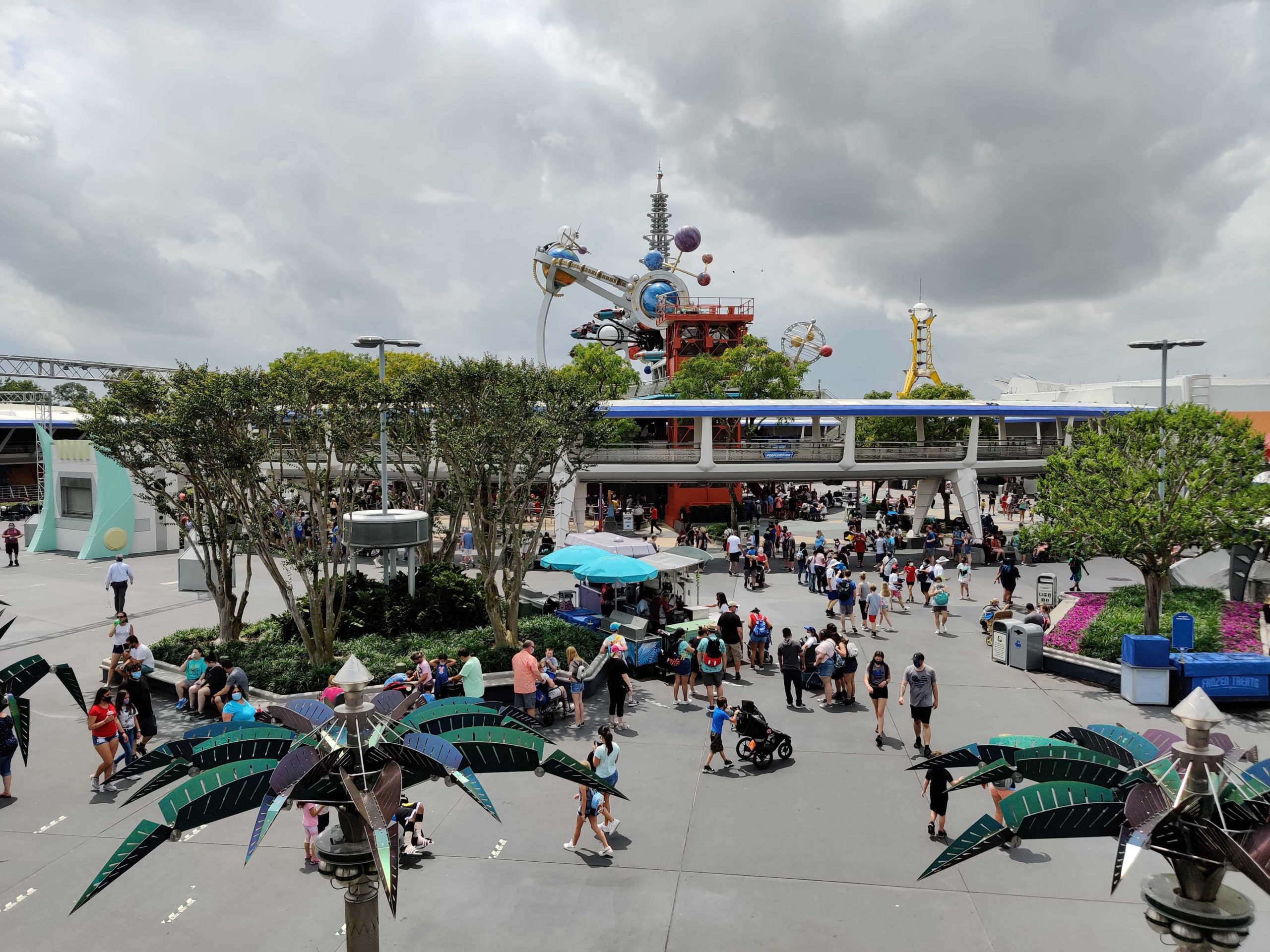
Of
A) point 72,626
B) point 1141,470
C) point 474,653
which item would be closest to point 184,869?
point 474,653

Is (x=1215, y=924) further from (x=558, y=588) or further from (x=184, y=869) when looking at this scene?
(x=558, y=588)

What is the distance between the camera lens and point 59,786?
32.5 feet

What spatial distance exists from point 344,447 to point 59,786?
741 centimetres

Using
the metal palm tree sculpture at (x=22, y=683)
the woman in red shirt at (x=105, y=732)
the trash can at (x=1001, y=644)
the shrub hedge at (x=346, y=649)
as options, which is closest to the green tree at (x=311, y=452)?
the shrub hedge at (x=346, y=649)

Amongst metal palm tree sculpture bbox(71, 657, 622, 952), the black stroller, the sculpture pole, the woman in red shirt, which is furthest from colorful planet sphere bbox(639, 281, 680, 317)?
the sculpture pole

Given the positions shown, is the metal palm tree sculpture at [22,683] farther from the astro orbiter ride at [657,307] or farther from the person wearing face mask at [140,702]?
the astro orbiter ride at [657,307]

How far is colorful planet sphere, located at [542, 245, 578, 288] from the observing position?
1940 inches

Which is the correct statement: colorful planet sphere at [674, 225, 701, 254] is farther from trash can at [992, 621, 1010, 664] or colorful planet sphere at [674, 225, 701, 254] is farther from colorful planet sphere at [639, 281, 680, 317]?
trash can at [992, 621, 1010, 664]

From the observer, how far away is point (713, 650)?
1230 centimetres

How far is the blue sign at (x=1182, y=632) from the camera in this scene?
14.0 m

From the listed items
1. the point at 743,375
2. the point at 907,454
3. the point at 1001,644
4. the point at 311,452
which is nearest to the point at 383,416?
the point at 311,452

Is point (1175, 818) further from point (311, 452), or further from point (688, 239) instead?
point (688, 239)

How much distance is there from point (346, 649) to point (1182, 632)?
615 inches

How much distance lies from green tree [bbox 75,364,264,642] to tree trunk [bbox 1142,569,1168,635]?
17.0 metres
